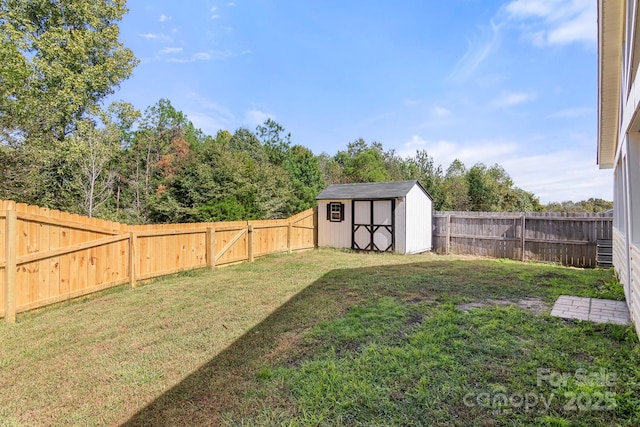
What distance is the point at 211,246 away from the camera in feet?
25.2

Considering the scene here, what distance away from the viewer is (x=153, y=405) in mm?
2240

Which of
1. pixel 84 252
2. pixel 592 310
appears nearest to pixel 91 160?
pixel 84 252

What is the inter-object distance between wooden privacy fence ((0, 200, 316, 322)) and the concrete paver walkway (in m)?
6.94

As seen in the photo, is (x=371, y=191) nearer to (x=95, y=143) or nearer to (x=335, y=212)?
(x=335, y=212)

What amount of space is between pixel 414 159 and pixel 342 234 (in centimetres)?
1460

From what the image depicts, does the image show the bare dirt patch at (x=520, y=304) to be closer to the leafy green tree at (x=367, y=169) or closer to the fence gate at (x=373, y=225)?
the fence gate at (x=373, y=225)

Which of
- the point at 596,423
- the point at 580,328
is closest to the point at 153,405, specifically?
the point at 596,423

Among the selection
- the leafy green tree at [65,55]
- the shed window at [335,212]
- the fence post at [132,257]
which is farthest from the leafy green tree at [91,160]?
the shed window at [335,212]

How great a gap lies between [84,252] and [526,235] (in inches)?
455

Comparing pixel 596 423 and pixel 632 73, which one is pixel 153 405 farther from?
pixel 632 73

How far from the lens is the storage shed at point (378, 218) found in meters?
10.8

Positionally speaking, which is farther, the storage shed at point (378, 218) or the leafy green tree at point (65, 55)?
the leafy green tree at point (65, 55)

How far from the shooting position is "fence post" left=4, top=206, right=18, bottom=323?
402 cm

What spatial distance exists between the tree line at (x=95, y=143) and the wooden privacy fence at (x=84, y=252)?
4266mm
